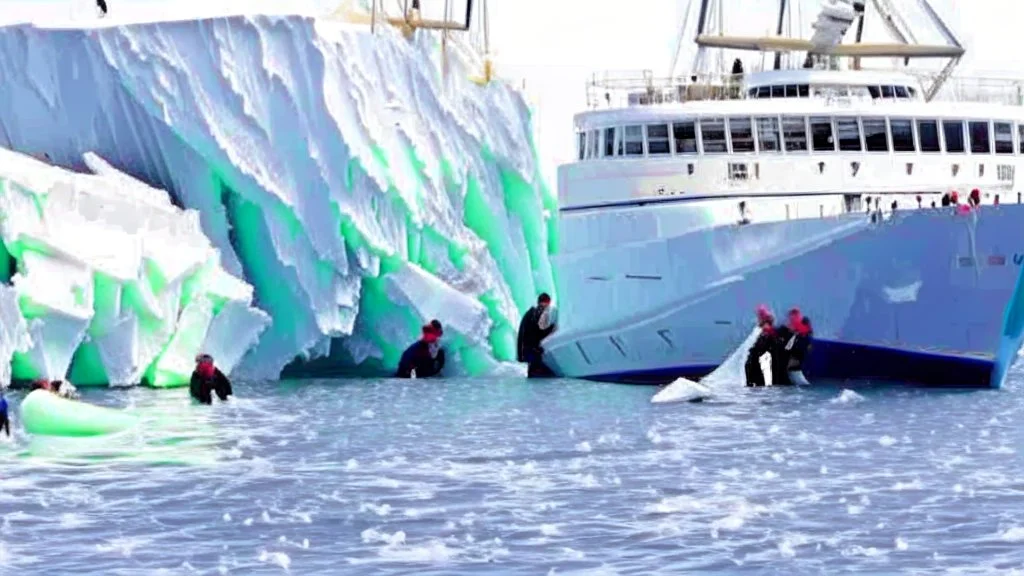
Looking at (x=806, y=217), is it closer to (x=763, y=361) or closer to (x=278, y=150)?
(x=763, y=361)

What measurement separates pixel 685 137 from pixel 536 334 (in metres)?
6.84

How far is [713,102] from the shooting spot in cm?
3778

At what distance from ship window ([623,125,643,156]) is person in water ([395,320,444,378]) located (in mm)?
5424

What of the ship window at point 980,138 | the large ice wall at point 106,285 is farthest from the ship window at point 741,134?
the large ice wall at point 106,285

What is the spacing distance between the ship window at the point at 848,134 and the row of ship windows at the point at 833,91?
1098 mm

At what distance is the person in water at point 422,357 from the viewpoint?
4194 cm

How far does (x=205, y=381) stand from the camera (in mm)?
34594

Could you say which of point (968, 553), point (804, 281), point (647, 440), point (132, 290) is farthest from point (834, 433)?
point (132, 290)

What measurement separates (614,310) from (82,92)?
32.8 feet

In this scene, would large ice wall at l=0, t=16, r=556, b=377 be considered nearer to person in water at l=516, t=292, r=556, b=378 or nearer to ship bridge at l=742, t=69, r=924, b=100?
person in water at l=516, t=292, r=556, b=378

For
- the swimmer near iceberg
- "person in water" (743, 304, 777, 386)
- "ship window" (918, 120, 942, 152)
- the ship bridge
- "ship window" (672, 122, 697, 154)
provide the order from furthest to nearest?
the ship bridge
"ship window" (672, 122, 697, 154)
"ship window" (918, 120, 942, 152)
"person in water" (743, 304, 777, 386)
the swimmer near iceberg

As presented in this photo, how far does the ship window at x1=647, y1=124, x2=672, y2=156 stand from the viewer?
37969 mm

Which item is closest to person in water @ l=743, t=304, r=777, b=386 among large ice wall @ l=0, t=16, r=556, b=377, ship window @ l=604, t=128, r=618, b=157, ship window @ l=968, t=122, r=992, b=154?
ship window @ l=968, t=122, r=992, b=154

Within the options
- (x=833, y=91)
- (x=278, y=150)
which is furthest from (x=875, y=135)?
(x=278, y=150)
